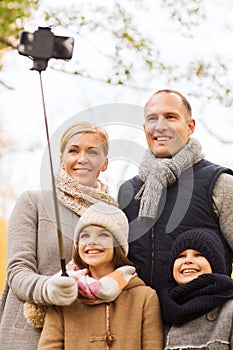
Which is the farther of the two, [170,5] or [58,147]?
[170,5]

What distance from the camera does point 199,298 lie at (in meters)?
2.54

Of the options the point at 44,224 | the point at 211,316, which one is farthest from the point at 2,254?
the point at 211,316

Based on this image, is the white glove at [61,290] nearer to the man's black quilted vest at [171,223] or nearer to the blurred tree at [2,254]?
the man's black quilted vest at [171,223]

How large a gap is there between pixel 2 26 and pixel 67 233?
7.59ft

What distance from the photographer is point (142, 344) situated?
101 inches

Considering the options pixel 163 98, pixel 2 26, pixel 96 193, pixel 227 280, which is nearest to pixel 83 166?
pixel 96 193

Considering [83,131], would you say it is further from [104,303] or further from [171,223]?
[104,303]

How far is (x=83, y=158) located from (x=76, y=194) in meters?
0.14

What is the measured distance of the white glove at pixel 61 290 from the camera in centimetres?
243

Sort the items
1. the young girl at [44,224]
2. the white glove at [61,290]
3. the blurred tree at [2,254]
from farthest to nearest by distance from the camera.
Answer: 1. the blurred tree at [2,254]
2. the young girl at [44,224]
3. the white glove at [61,290]

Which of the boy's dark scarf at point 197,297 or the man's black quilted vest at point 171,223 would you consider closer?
the boy's dark scarf at point 197,297

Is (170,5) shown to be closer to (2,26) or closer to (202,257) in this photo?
(2,26)

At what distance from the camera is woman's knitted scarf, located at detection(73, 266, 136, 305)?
254 cm

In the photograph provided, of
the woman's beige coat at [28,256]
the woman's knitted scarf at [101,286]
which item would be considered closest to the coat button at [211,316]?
the woman's knitted scarf at [101,286]
